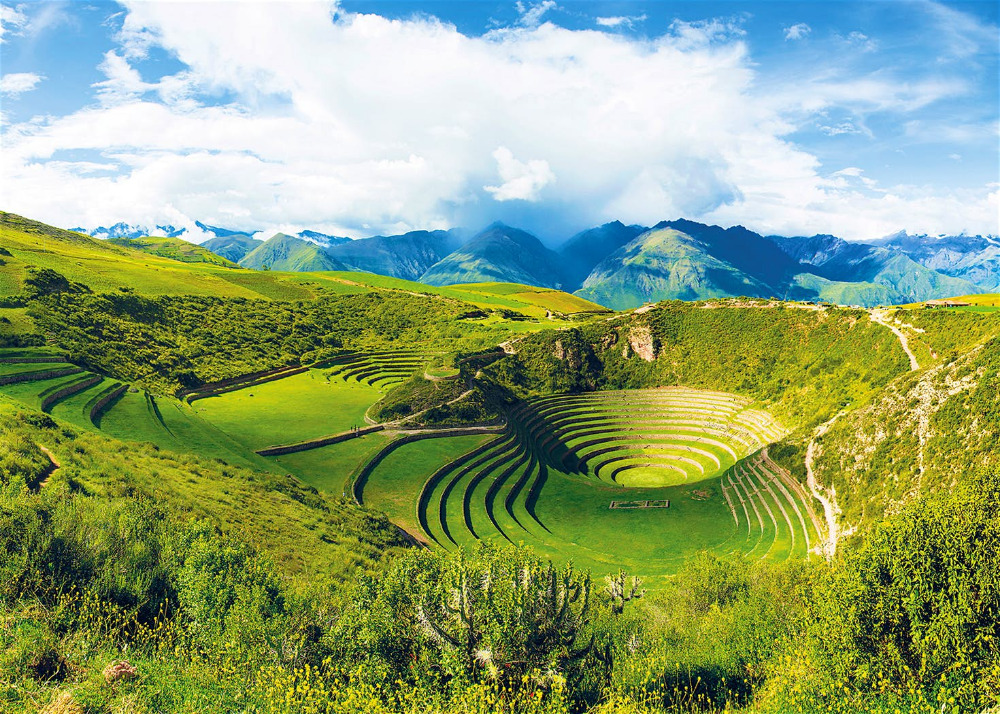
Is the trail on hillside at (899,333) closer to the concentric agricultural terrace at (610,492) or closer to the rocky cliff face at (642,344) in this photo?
the concentric agricultural terrace at (610,492)

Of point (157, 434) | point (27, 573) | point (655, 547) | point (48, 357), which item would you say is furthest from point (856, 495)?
point (48, 357)

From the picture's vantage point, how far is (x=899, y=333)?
67750 mm

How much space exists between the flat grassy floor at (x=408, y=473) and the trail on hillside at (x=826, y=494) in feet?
108

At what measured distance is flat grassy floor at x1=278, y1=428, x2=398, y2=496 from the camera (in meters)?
47.1

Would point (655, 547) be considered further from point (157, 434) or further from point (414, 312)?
point (414, 312)

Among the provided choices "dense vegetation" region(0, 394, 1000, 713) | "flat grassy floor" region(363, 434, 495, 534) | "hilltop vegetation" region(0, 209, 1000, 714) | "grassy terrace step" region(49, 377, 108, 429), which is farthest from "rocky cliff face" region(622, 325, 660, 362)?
"grassy terrace step" region(49, 377, 108, 429)

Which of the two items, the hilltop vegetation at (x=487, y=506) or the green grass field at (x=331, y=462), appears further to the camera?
the green grass field at (x=331, y=462)

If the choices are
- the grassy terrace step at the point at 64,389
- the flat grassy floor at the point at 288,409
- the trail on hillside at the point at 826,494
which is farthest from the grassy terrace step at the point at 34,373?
the trail on hillside at the point at 826,494

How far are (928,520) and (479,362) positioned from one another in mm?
66477

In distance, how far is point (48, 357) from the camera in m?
50.5

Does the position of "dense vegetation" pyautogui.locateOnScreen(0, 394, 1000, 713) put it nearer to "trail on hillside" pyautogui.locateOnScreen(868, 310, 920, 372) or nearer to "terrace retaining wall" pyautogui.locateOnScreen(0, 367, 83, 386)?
"terrace retaining wall" pyautogui.locateOnScreen(0, 367, 83, 386)

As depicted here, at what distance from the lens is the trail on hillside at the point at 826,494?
4378 centimetres

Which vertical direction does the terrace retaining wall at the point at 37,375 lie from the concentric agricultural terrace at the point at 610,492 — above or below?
above

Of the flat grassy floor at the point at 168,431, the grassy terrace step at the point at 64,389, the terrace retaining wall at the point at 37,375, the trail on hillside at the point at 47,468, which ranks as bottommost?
the flat grassy floor at the point at 168,431
